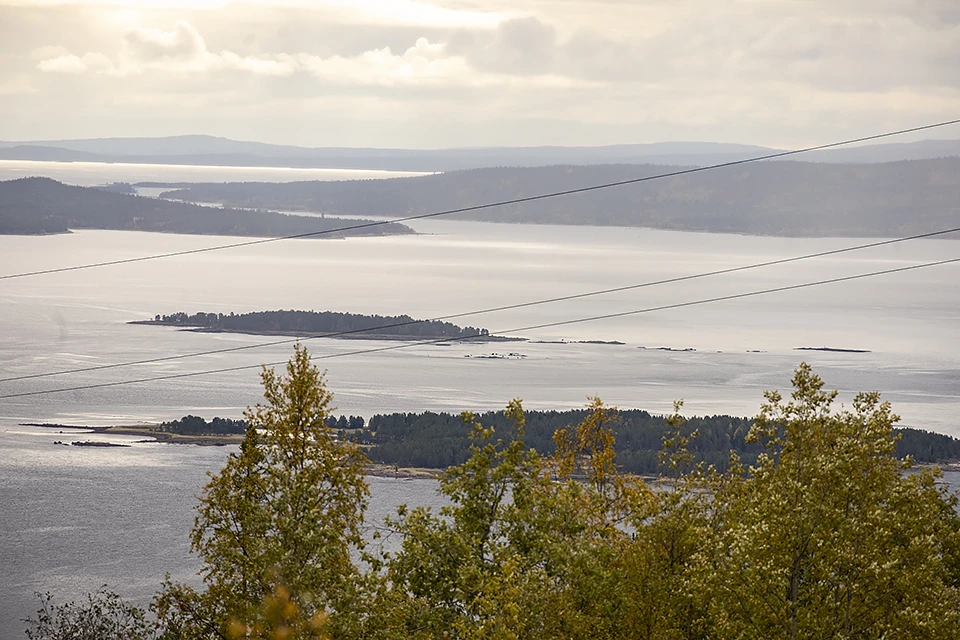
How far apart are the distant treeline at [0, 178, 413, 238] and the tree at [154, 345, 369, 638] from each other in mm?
157857

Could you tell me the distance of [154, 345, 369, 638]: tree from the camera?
998 cm

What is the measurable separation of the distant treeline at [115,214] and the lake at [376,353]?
13.7 ft

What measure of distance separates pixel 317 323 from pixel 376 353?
11191 mm

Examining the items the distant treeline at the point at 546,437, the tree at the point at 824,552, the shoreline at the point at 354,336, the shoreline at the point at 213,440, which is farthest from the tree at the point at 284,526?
the shoreline at the point at 354,336

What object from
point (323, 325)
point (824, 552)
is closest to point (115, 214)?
point (323, 325)

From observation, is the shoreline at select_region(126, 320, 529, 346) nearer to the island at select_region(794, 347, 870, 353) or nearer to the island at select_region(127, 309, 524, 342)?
the island at select_region(127, 309, 524, 342)

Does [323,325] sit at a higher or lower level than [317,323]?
lower

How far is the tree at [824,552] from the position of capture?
10.3 metres

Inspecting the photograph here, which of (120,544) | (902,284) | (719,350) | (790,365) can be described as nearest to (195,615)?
(120,544)

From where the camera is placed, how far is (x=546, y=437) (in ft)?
175

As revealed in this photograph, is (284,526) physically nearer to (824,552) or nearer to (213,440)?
(824,552)

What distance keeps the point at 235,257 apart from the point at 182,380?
110055 millimetres

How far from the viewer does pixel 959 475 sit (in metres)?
49.0

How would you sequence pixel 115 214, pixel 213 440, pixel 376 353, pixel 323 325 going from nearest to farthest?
pixel 213 440 < pixel 376 353 < pixel 323 325 < pixel 115 214
